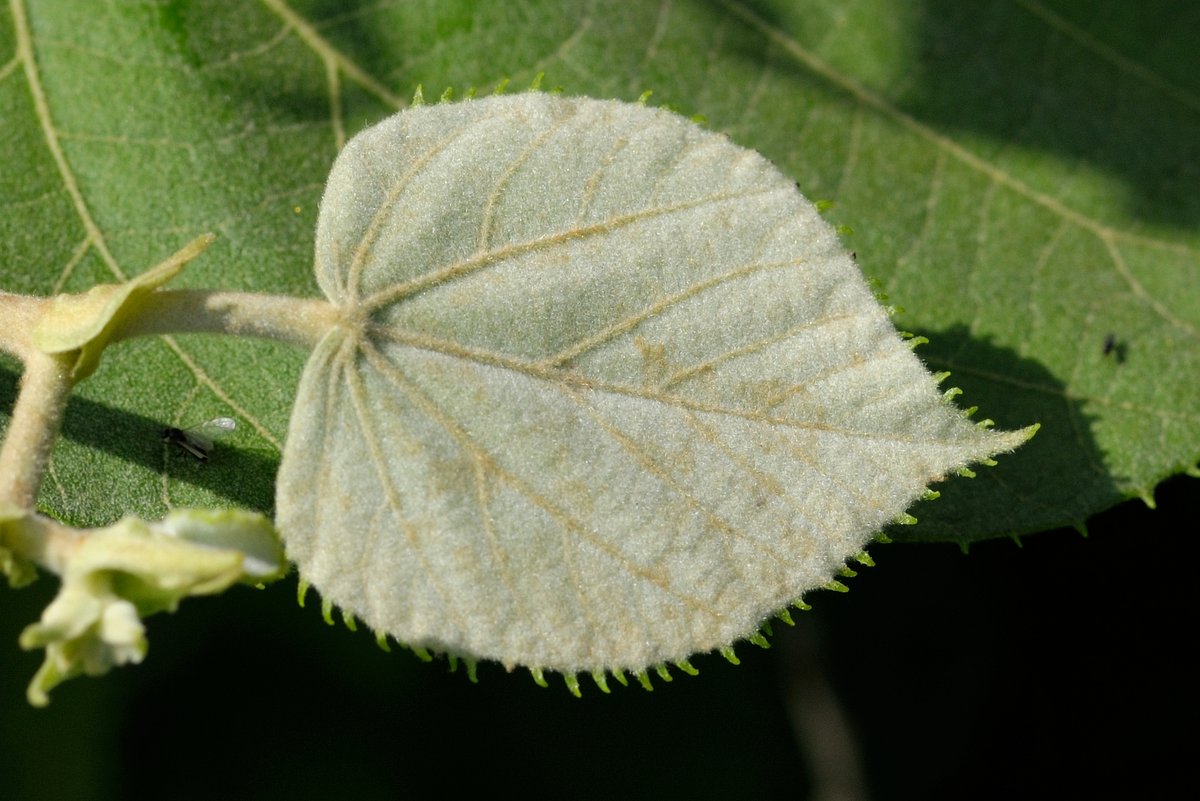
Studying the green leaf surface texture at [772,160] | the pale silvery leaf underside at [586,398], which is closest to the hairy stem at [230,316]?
the pale silvery leaf underside at [586,398]

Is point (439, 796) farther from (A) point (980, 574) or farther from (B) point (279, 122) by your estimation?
(B) point (279, 122)

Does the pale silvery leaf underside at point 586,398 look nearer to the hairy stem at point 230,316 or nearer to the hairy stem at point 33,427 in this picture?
the hairy stem at point 230,316

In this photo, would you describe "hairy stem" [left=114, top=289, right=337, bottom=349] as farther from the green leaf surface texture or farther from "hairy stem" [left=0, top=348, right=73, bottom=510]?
the green leaf surface texture

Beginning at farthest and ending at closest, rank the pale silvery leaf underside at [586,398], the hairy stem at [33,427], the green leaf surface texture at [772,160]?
the green leaf surface texture at [772,160] < the pale silvery leaf underside at [586,398] < the hairy stem at [33,427]

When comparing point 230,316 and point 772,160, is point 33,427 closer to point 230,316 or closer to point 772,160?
point 230,316

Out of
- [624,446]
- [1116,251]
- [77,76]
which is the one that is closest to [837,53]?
[1116,251]

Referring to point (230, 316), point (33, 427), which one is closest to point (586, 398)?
point (230, 316)
